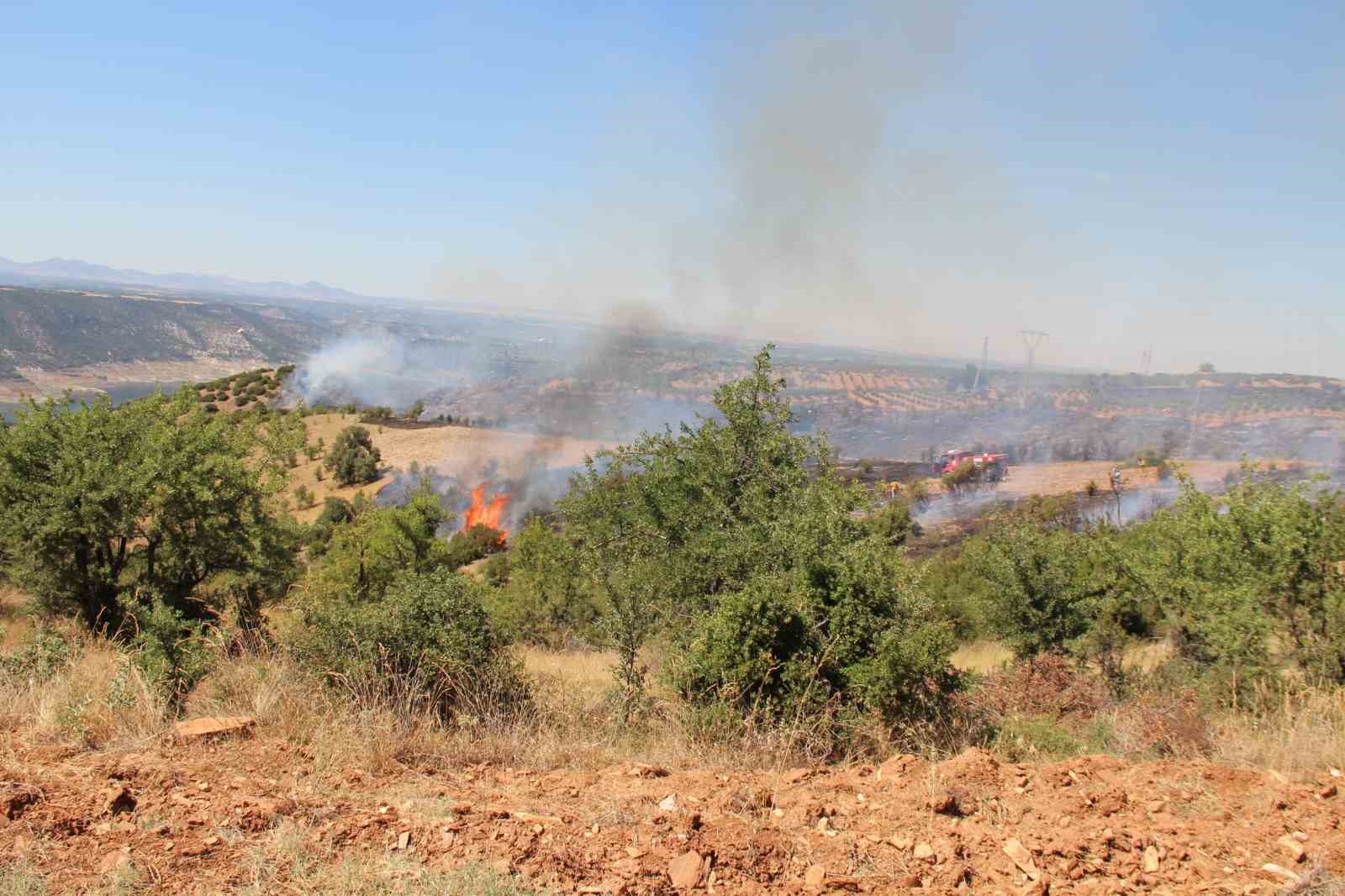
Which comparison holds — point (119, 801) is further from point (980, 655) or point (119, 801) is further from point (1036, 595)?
point (980, 655)

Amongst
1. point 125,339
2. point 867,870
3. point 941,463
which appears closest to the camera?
point 867,870

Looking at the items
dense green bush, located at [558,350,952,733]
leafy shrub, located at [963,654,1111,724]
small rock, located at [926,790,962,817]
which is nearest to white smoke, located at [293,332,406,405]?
dense green bush, located at [558,350,952,733]

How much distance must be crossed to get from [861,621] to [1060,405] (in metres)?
75.4

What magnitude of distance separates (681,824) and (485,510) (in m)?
37.6

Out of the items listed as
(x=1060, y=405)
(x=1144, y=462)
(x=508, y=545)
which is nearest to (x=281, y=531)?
(x=508, y=545)

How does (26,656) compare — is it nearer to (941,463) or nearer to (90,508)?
(90,508)

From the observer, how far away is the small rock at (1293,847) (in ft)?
11.1

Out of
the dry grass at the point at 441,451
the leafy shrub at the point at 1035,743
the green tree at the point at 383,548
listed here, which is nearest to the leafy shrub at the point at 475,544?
the dry grass at the point at 441,451

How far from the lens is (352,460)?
42.8m

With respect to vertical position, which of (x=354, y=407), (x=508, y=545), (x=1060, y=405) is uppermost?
(x=1060, y=405)

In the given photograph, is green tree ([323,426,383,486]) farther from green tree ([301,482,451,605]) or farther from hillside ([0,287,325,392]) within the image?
hillside ([0,287,325,392])

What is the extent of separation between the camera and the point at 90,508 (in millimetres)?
10883

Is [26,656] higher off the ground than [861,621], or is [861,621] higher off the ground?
[861,621]

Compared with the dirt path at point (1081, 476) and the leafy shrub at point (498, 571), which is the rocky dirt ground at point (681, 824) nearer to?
the leafy shrub at point (498, 571)
